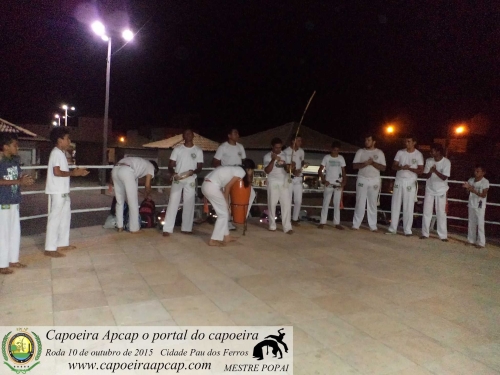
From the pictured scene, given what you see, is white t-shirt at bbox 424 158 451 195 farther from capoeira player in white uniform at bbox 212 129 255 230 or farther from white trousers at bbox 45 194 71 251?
white trousers at bbox 45 194 71 251

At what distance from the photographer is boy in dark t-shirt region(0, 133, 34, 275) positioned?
4.53 metres

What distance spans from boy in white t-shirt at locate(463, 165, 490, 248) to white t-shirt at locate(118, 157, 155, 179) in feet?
18.2

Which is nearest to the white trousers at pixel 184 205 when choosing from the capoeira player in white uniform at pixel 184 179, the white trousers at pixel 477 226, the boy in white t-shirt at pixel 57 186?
the capoeira player in white uniform at pixel 184 179

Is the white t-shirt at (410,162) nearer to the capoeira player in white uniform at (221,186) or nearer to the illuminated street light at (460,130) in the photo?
the capoeira player in white uniform at (221,186)

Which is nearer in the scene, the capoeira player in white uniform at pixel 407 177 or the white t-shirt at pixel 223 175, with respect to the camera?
the white t-shirt at pixel 223 175

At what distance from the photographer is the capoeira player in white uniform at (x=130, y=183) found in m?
6.71

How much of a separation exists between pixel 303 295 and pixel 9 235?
135 inches

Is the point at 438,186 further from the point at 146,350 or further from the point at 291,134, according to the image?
the point at 291,134

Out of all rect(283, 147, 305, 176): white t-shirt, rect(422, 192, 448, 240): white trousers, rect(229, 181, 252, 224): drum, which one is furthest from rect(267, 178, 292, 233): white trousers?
rect(422, 192, 448, 240): white trousers

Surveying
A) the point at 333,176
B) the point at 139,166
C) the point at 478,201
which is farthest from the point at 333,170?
the point at 139,166

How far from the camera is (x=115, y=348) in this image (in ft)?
9.99

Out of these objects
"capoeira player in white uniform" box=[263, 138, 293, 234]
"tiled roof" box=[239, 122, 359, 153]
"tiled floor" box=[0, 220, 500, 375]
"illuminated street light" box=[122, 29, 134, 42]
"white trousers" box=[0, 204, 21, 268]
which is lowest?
"tiled floor" box=[0, 220, 500, 375]

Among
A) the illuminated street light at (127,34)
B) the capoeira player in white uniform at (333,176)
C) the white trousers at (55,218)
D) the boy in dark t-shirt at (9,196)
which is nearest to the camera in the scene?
the boy in dark t-shirt at (9,196)

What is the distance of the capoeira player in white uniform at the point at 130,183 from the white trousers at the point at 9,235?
6.97ft
